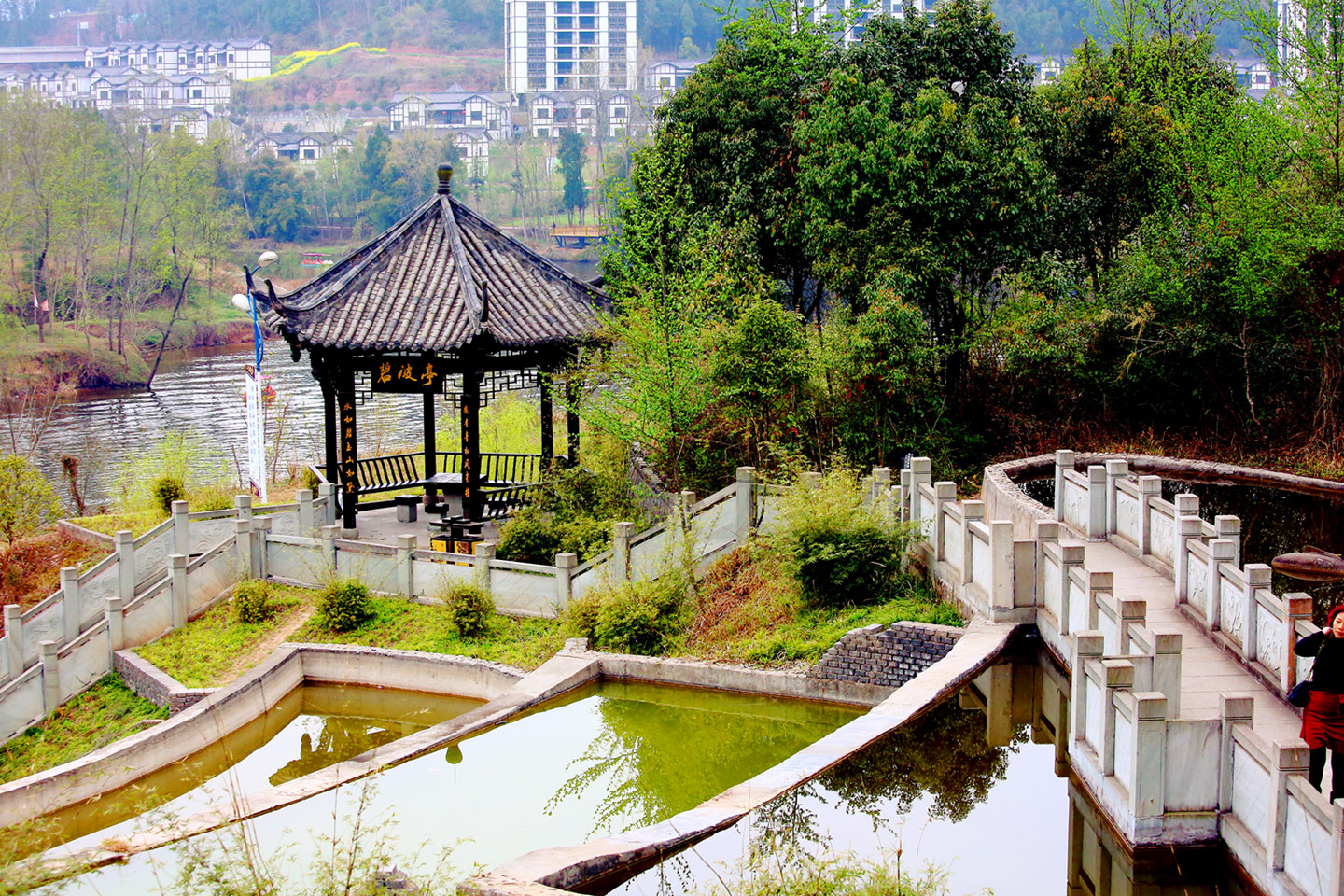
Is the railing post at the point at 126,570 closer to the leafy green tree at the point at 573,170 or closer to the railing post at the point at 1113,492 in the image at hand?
the railing post at the point at 1113,492

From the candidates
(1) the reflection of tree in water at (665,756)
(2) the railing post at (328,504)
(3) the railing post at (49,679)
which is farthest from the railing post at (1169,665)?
(3) the railing post at (49,679)

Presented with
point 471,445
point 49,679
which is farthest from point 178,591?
point 471,445

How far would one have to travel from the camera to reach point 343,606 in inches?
592

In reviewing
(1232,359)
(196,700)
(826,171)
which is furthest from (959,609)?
(1232,359)

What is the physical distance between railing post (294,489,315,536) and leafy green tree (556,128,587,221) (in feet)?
213

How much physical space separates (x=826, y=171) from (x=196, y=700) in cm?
1249

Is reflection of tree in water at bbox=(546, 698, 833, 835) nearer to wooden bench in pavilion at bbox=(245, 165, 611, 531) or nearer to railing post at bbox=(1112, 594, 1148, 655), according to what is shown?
railing post at bbox=(1112, 594, 1148, 655)

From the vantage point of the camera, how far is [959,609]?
12055 mm

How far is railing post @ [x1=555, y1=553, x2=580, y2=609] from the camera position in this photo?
47.5 feet

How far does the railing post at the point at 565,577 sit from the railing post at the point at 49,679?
6214 millimetres

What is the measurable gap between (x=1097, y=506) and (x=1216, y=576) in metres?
3.80

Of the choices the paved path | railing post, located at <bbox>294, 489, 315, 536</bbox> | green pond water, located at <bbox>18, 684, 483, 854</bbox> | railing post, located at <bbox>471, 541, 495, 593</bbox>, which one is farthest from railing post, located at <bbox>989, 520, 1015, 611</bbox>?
railing post, located at <bbox>294, 489, 315, 536</bbox>

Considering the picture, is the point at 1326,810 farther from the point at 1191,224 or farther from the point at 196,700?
the point at 1191,224

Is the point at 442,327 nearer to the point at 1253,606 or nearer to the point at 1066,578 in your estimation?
the point at 1066,578
